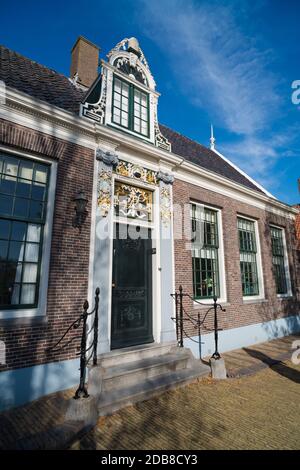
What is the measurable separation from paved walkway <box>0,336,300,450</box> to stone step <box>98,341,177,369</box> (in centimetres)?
80

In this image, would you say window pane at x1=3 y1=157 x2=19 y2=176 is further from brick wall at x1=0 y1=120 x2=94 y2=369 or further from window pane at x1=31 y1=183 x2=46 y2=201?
window pane at x1=31 y1=183 x2=46 y2=201

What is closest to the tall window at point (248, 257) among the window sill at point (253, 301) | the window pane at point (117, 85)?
the window sill at point (253, 301)

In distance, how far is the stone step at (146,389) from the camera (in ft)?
12.4

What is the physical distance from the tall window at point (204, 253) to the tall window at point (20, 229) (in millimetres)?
4238

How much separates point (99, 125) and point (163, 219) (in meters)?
2.68

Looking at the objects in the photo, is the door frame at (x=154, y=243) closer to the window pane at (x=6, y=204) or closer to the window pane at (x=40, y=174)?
the window pane at (x=40, y=174)

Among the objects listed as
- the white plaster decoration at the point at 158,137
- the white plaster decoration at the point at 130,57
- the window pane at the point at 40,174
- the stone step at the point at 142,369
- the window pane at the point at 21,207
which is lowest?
the stone step at the point at 142,369

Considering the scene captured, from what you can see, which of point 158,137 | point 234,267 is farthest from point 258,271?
point 158,137

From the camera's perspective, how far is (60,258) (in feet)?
15.7

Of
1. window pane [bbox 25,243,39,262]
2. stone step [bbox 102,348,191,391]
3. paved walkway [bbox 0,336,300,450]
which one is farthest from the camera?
window pane [bbox 25,243,39,262]

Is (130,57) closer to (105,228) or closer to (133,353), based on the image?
(105,228)

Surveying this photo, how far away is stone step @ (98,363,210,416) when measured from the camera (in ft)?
12.4

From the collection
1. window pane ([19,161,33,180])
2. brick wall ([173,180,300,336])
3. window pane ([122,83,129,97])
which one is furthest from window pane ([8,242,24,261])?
window pane ([122,83,129,97])

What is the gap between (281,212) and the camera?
35.9 feet
